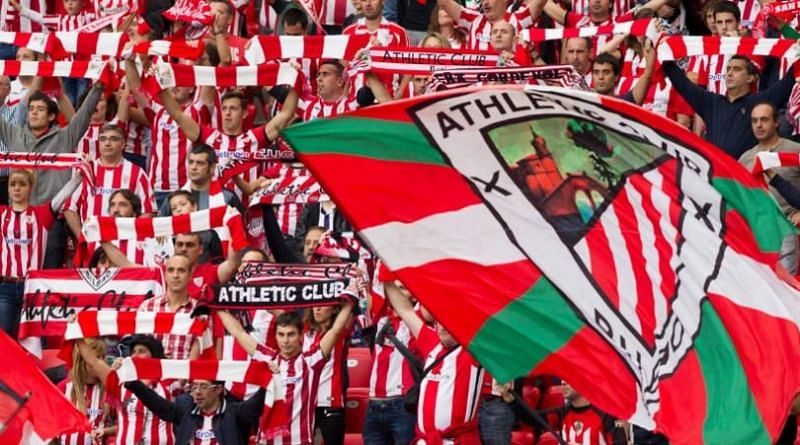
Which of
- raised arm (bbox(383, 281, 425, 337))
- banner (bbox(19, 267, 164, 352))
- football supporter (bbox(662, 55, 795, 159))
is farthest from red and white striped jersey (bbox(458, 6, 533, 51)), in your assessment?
raised arm (bbox(383, 281, 425, 337))

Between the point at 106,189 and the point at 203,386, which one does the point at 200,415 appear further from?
the point at 106,189

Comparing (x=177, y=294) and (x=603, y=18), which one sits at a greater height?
(x=603, y=18)

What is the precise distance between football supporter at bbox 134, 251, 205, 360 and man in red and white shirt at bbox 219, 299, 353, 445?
45cm

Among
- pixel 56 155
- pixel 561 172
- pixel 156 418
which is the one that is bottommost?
pixel 156 418

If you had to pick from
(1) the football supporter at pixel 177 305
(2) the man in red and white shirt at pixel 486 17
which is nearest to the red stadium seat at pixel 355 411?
(1) the football supporter at pixel 177 305

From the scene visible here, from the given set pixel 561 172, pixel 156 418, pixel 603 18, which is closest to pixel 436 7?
pixel 603 18

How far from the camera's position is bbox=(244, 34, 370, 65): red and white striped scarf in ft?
54.7

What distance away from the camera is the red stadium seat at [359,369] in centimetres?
1506

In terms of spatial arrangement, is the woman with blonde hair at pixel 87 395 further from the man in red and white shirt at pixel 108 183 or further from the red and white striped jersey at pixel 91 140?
the red and white striped jersey at pixel 91 140

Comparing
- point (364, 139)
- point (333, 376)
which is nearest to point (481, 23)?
point (333, 376)

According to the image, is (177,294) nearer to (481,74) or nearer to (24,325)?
(24,325)

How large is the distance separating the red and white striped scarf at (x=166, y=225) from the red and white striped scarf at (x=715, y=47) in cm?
326

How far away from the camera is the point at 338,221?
631 inches

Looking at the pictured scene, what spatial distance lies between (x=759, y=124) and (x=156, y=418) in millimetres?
4459
